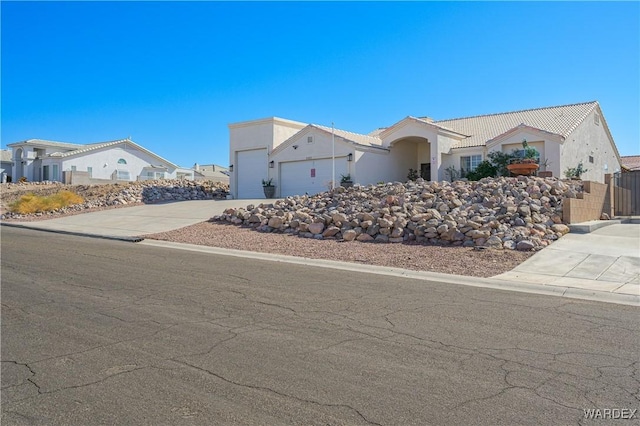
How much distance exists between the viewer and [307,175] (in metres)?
30.1

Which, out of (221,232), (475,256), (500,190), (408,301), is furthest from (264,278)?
(500,190)

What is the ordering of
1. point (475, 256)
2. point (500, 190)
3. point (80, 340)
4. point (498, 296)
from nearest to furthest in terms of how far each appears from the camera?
point (80, 340), point (498, 296), point (475, 256), point (500, 190)

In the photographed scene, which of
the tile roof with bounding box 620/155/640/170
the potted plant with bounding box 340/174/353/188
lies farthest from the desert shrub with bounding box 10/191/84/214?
the tile roof with bounding box 620/155/640/170

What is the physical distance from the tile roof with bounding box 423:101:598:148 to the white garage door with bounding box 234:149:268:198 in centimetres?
1182

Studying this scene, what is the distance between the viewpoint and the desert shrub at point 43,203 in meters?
27.9

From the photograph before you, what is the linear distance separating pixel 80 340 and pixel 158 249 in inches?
366

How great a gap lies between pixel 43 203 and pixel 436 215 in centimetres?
2395

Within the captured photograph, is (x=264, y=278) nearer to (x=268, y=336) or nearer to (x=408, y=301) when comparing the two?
(x=408, y=301)

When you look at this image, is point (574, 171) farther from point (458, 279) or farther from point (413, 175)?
point (458, 279)

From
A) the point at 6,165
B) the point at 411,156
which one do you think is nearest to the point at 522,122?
the point at 411,156

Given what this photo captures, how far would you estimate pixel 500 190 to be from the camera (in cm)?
1686

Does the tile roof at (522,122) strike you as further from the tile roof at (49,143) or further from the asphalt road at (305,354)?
the tile roof at (49,143)

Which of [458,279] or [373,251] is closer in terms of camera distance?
[458,279]

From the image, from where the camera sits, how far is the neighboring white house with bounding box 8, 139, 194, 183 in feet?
165
